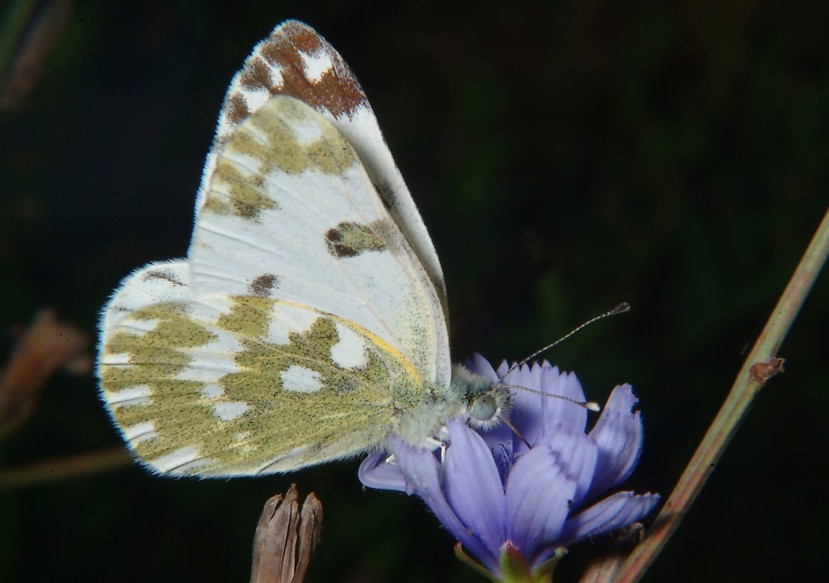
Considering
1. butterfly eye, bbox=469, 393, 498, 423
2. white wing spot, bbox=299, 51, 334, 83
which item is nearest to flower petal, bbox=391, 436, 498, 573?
butterfly eye, bbox=469, 393, 498, 423

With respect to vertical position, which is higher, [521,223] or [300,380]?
[521,223]

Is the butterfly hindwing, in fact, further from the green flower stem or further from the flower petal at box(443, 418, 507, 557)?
the green flower stem

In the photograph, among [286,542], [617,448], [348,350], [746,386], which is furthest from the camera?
[348,350]

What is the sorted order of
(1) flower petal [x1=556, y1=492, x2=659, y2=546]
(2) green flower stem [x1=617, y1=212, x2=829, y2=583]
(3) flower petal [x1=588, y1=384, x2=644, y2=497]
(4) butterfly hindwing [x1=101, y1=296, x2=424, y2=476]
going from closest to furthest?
(2) green flower stem [x1=617, y1=212, x2=829, y2=583]
(1) flower petal [x1=556, y1=492, x2=659, y2=546]
(3) flower petal [x1=588, y1=384, x2=644, y2=497]
(4) butterfly hindwing [x1=101, y1=296, x2=424, y2=476]

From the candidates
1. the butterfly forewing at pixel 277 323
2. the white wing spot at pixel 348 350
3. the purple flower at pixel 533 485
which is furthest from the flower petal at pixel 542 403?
the white wing spot at pixel 348 350

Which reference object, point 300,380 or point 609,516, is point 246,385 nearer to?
point 300,380

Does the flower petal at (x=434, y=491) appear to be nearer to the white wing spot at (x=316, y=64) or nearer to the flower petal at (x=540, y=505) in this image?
the flower petal at (x=540, y=505)

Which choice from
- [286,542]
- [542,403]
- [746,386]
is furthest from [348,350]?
[746,386]
